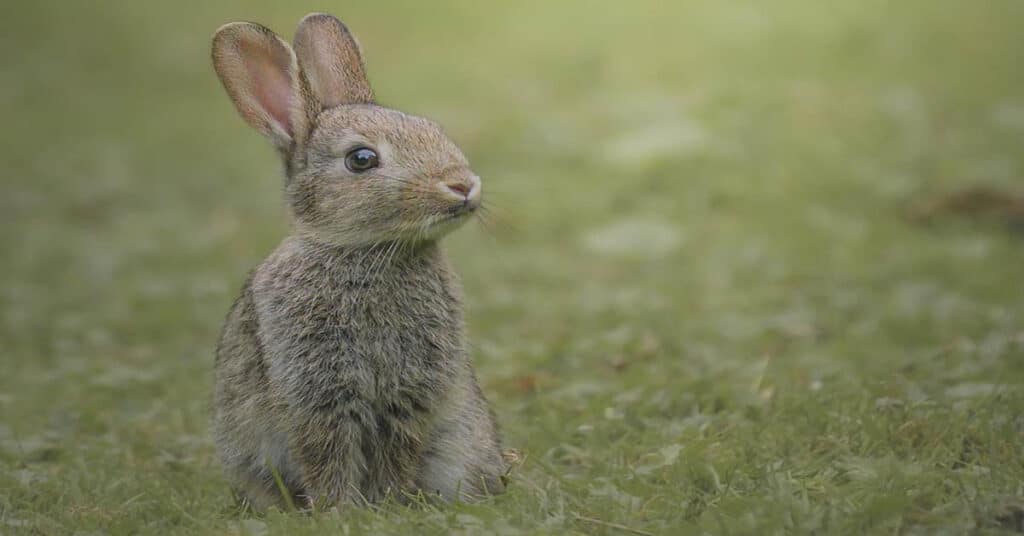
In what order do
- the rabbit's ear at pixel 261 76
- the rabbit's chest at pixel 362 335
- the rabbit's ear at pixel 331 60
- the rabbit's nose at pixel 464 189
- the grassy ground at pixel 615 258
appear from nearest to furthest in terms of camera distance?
the rabbit's nose at pixel 464 189 → the rabbit's chest at pixel 362 335 → the grassy ground at pixel 615 258 → the rabbit's ear at pixel 261 76 → the rabbit's ear at pixel 331 60

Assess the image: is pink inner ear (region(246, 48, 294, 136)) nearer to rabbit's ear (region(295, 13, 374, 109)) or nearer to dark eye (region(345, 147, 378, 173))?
rabbit's ear (region(295, 13, 374, 109))

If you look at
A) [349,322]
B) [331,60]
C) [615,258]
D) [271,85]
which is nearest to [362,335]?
[349,322]

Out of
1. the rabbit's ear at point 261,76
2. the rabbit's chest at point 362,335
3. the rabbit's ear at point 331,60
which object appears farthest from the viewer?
the rabbit's ear at point 331,60

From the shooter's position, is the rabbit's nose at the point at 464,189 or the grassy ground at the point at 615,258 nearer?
the rabbit's nose at the point at 464,189

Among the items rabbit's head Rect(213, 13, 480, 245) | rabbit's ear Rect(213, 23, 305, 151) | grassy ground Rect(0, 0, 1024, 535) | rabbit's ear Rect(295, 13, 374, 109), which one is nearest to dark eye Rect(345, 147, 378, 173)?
rabbit's head Rect(213, 13, 480, 245)

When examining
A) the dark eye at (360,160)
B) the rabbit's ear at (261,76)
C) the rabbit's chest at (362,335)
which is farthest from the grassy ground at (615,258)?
the rabbit's ear at (261,76)

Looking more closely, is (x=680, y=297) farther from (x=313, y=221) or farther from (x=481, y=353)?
(x=313, y=221)

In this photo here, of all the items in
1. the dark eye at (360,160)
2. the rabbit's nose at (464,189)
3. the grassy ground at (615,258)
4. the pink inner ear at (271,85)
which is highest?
the pink inner ear at (271,85)

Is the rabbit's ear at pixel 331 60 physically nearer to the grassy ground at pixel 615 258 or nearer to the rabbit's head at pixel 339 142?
the rabbit's head at pixel 339 142
